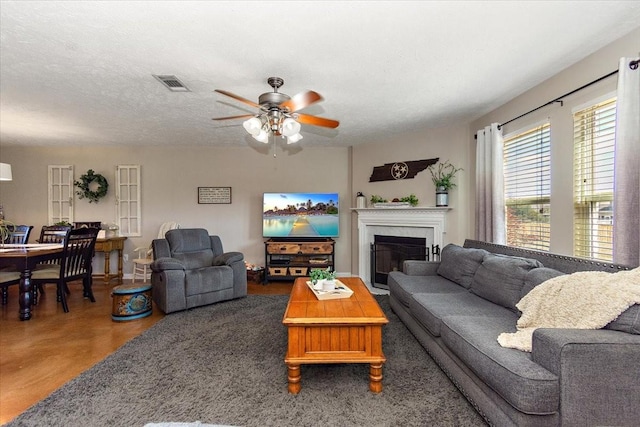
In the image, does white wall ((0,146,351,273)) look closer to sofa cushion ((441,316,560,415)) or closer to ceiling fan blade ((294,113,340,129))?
ceiling fan blade ((294,113,340,129))

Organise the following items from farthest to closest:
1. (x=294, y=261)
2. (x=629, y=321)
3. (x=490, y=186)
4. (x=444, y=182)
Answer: (x=294, y=261), (x=444, y=182), (x=490, y=186), (x=629, y=321)

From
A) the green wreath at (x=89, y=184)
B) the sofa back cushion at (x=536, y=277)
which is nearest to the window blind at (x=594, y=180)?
the sofa back cushion at (x=536, y=277)

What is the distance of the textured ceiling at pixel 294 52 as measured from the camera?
1792 millimetres

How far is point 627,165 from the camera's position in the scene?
193 cm

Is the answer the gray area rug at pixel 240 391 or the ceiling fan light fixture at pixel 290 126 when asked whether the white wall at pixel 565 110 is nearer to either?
the gray area rug at pixel 240 391

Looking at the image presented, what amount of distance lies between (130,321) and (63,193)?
3.77m

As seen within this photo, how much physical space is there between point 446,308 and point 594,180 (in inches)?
61.4

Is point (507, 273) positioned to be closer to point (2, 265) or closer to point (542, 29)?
point (542, 29)

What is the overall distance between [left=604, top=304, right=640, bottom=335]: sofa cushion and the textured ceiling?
172 centimetres

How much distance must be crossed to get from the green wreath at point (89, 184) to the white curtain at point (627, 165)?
6.74 m

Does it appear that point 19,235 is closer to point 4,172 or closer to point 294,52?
point 4,172

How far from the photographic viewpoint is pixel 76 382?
201cm

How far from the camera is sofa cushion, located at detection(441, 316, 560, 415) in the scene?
50.0 inches

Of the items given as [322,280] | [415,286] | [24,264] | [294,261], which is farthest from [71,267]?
[415,286]
